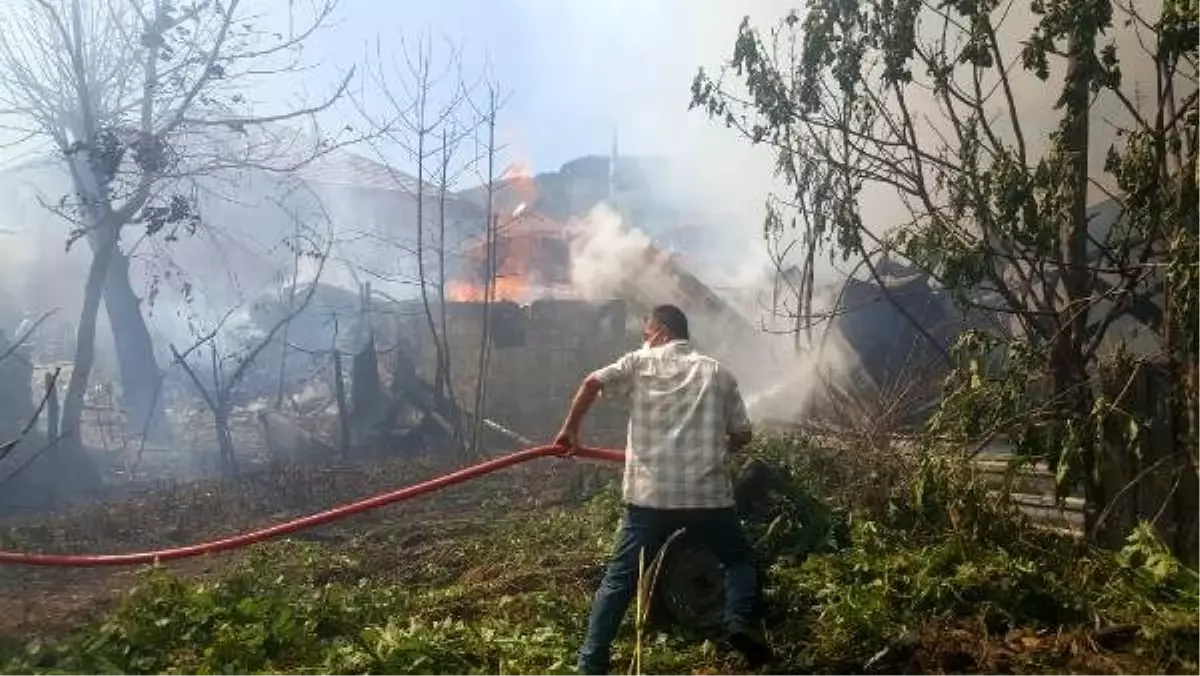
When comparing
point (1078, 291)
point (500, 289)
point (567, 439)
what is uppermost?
point (500, 289)

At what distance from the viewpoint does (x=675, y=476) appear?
4727mm

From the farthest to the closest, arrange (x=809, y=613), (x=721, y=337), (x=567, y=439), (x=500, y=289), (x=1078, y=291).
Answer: (x=500, y=289) < (x=721, y=337) < (x=1078, y=291) < (x=567, y=439) < (x=809, y=613)

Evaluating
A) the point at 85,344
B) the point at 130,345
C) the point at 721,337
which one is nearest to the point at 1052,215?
the point at 721,337

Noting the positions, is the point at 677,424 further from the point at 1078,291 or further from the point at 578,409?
the point at 1078,291

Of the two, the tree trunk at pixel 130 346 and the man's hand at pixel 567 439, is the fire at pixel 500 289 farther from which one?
the man's hand at pixel 567 439

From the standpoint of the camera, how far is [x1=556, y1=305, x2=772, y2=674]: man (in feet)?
15.0

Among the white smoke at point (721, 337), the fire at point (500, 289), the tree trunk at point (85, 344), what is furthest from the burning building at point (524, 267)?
the tree trunk at point (85, 344)

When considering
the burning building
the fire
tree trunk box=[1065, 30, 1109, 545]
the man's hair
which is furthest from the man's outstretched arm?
the fire

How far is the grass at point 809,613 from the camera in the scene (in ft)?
14.5

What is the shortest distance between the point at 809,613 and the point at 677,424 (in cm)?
125

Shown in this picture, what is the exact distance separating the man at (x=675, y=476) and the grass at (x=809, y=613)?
0.24 meters

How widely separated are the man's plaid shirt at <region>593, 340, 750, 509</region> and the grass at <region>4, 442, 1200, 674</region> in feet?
2.60

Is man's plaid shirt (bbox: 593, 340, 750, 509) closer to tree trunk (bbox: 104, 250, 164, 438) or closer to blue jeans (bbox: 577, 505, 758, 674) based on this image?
blue jeans (bbox: 577, 505, 758, 674)

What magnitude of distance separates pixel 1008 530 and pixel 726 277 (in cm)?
1454
